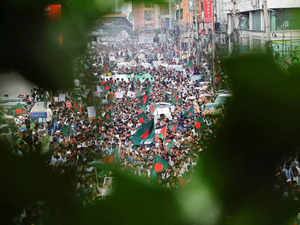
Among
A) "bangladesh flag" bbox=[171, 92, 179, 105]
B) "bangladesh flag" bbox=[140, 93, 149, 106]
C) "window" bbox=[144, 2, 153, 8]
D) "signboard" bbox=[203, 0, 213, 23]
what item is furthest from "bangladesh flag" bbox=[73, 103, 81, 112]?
"bangladesh flag" bbox=[140, 93, 149, 106]

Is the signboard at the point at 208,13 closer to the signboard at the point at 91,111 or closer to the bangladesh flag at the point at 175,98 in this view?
the signboard at the point at 91,111

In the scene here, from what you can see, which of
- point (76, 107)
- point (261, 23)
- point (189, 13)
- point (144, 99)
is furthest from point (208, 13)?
point (144, 99)

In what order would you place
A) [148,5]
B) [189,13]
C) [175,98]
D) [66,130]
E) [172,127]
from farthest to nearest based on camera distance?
1. [175,98]
2. [172,127]
3. [189,13]
4. [66,130]
5. [148,5]

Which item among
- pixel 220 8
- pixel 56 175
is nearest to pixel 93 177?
pixel 56 175

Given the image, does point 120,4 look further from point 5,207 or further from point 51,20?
point 5,207

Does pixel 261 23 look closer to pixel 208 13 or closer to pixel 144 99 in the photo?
pixel 208 13

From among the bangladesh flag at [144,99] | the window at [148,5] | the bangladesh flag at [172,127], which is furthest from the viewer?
the bangladesh flag at [144,99]

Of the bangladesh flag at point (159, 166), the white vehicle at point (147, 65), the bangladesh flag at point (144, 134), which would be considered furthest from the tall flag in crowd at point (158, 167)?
the white vehicle at point (147, 65)
